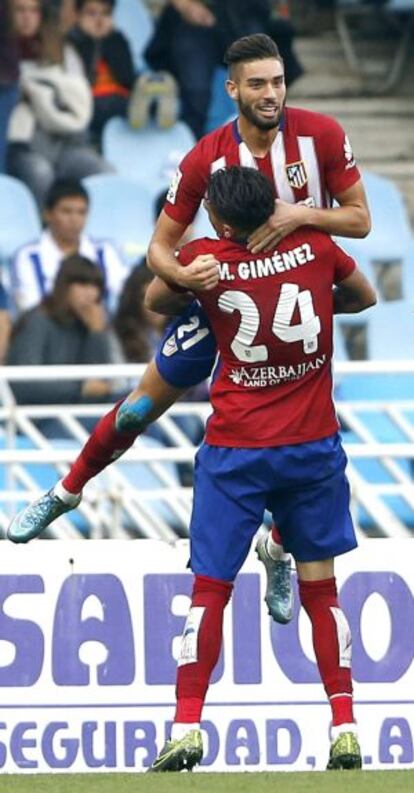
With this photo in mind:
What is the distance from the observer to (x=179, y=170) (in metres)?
6.89

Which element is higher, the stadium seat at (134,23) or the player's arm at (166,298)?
the stadium seat at (134,23)

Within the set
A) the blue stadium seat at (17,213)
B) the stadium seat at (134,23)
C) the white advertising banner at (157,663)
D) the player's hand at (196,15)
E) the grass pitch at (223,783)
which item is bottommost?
the grass pitch at (223,783)

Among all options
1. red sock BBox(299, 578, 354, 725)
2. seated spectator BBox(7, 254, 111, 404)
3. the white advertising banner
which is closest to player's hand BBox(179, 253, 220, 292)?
red sock BBox(299, 578, 354, 725)

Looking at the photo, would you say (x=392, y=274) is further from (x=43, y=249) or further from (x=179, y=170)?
(x=179, y=170)

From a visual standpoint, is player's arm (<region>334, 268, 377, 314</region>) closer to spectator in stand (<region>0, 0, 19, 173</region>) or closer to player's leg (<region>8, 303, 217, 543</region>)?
player's leg (<region>8, 303, 217, 543</region>)

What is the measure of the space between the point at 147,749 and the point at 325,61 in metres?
7.95

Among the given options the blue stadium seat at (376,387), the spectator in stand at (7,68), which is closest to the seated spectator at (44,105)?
the spectator in stand at (7,68)

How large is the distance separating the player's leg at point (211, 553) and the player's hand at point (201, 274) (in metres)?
0.52

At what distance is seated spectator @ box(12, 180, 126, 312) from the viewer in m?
12.0

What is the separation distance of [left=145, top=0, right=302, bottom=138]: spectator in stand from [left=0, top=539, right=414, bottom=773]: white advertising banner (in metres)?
5.90

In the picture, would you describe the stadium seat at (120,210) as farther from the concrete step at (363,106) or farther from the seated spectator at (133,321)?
the concrete step at (363,106)

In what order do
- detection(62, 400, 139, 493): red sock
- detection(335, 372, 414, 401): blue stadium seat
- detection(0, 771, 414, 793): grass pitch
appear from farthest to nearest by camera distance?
detection(335, 372, 414, 401): blue stadium seat → detection(62, 400, 139, 493): red sock → detection(0, 771, 414, 793): grass pitch

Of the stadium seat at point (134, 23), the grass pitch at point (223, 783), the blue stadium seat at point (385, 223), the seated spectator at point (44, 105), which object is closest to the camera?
the grass pitch at point (223, 783)

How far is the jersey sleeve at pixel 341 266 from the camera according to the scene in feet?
22.5
